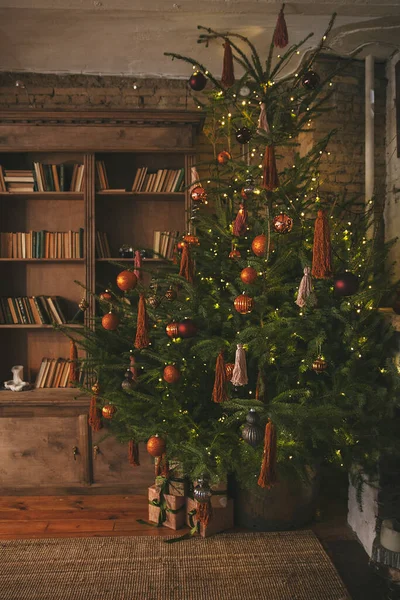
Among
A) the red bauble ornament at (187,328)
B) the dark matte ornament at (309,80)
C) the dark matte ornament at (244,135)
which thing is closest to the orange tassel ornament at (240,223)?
the dark matte ornament at (244,135)

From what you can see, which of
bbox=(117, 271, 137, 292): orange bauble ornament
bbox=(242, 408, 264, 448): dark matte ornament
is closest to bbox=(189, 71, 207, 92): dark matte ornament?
bbox=(117, 271, 137, 292): orange bauble ornament

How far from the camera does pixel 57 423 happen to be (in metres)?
3.23

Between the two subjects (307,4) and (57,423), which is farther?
(57,423)

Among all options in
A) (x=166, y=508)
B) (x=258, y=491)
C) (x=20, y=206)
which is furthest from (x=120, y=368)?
(x=20, y=206)

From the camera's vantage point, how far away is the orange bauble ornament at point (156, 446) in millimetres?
2363

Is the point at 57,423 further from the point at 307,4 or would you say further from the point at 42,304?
the point at 307,4

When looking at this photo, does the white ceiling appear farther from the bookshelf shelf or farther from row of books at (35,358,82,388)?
row of books at (35,358,82,388)

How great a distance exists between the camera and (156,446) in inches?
93.1

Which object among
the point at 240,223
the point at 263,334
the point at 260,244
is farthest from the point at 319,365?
the point at 240,223

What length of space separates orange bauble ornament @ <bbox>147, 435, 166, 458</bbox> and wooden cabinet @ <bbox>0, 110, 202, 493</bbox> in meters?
0.87

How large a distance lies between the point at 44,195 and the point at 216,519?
231cm

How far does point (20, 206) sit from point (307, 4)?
2.23 m

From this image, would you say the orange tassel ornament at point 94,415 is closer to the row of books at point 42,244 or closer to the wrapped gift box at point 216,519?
the wrapped gift box at point 216,519

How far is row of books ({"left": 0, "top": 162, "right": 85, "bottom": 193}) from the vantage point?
134 inches
